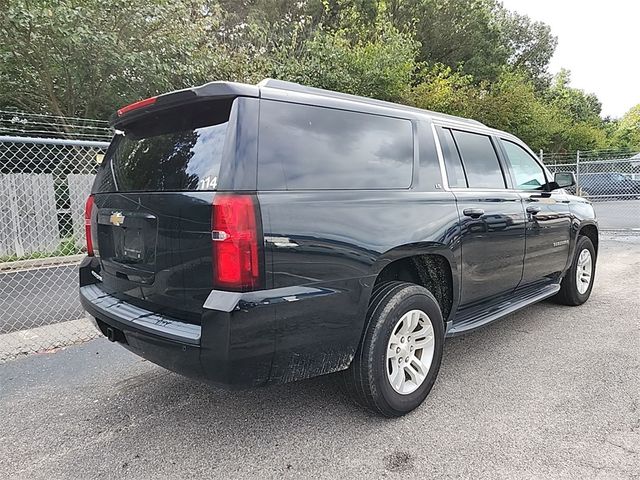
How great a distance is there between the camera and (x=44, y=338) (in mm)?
4363

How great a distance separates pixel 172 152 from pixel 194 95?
373mm

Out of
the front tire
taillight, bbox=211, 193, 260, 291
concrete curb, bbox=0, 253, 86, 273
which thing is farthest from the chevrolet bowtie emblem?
concrete curb, bbox=0, 253, 86, 273

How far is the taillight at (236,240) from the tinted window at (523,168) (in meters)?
2.90

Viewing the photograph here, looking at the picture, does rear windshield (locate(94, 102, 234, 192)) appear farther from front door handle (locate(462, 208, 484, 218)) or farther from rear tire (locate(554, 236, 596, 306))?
rear tire (locate(554, 236, 596, 306))

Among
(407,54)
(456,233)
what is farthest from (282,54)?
(456,233)

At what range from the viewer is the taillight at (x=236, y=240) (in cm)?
211

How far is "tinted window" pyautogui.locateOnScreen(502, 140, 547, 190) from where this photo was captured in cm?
418

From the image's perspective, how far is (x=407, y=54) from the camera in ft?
45.4

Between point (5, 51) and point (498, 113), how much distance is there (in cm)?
1506

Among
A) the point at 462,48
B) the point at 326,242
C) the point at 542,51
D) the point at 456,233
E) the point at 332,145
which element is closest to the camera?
the point at 326,242

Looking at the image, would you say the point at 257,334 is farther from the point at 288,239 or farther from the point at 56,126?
the point at 56,126

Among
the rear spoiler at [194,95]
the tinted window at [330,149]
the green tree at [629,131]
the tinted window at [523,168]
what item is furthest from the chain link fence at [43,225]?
the green tree at [629,131]

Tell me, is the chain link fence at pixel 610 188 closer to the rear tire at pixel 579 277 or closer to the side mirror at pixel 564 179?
the rear tire at pixel 579 277

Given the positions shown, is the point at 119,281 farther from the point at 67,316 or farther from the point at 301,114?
the point at 67,316
